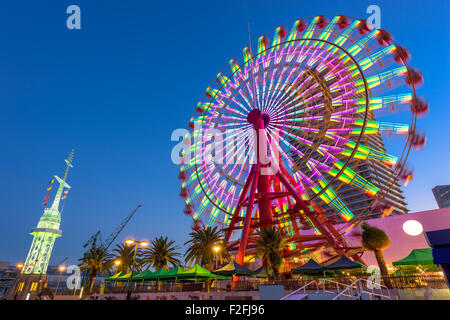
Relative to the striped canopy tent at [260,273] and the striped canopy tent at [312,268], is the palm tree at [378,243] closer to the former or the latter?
the striped canopy tent at [312,268]

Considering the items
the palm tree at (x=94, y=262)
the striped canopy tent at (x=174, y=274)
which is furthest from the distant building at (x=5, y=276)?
the striped canopy tent at (x=174, y=274)

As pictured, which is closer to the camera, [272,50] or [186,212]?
[272,50]

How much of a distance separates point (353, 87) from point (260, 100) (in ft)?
36.6

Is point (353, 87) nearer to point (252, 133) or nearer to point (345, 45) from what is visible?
point (345, 45)

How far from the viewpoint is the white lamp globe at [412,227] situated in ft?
119

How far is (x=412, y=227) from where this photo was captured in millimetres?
37469

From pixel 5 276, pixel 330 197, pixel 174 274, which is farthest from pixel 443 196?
pixel 5 276

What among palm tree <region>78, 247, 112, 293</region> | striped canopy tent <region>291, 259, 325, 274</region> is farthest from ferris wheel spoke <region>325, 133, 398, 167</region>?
palm tree <region>78, 247, 112, 293</region>

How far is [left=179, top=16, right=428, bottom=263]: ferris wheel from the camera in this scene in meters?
24.1

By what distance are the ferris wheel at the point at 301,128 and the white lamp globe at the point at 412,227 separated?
38.8 feet
